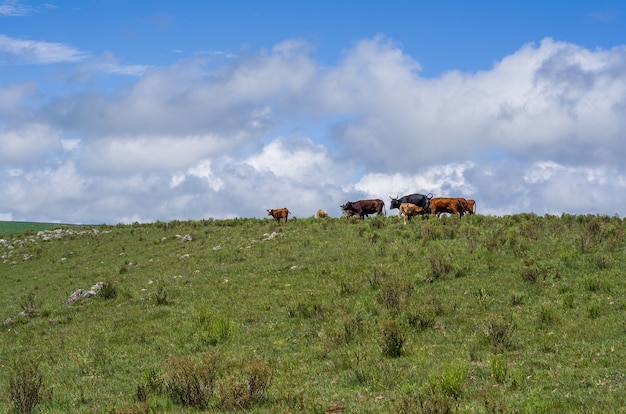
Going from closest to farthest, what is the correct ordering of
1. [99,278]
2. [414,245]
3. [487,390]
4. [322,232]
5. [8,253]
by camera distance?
1. [487,390]
2. [414,245]
3. [99,278]
4. [322,232]
5. [8,253]

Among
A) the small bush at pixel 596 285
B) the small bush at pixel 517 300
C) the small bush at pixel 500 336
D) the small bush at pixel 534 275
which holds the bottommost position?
the small bush at pixel 500 336

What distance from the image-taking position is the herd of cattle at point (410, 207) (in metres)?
37.7

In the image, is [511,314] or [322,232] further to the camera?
[322,232]

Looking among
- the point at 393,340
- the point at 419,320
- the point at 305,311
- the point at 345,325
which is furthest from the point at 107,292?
the point at 393,340

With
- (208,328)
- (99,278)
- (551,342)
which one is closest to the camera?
(551,342)

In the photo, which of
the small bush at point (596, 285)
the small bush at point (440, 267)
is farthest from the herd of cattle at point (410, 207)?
the small bush at point (596, 285)

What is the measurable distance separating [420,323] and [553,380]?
5.15m

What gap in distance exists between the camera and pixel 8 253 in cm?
A: 4006

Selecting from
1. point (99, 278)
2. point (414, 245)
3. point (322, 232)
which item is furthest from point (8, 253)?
point (414, 245)

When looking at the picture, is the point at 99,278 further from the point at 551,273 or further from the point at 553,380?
the point at 553,380

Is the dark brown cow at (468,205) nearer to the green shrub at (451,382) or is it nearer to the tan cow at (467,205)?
the tan cow at (467,205)

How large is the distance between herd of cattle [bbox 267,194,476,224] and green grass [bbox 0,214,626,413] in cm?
535

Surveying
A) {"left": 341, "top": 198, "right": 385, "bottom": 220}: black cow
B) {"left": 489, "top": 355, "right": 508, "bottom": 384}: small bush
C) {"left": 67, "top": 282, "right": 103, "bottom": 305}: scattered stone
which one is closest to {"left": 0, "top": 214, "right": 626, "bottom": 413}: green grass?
{"left": 489, "top": 355, "right": 508, "bottom": 384}: small bush

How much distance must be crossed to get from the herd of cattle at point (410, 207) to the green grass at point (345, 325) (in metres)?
5.35
